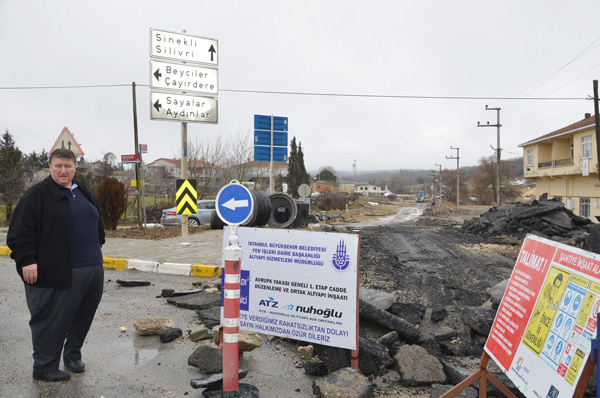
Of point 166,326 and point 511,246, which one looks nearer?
point 166,326

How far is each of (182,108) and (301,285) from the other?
8944 mm

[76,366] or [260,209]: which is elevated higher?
[260,209]

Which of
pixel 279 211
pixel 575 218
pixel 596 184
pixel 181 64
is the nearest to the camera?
pixel 181 64

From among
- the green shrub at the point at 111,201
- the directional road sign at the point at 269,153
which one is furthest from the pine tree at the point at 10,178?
the directional road sign at the point at 269,153

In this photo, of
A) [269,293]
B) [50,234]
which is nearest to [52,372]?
[50,234]

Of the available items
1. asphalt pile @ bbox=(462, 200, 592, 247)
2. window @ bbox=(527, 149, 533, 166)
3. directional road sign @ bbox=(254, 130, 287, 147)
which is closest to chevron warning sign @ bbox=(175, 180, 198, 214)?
directional road sign @ bbox=(254, 130, 287, 147)

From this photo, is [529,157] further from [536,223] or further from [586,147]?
[536,223]

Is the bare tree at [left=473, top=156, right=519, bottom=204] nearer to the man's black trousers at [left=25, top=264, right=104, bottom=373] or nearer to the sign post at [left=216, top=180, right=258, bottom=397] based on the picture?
the sign post at [left=216, top=180, right=258, bottom=397]

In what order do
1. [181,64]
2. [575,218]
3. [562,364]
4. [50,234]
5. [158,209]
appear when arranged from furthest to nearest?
[158,209] < [575,218] < [181,64] < [50,234] < [562,364]

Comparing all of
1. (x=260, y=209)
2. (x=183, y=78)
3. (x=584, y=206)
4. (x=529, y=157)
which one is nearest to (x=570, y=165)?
(x=584, y=206)

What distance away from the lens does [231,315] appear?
354cm

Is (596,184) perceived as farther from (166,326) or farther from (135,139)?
(166,326)

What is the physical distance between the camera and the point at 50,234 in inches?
148

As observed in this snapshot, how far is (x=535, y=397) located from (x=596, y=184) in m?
37.5
